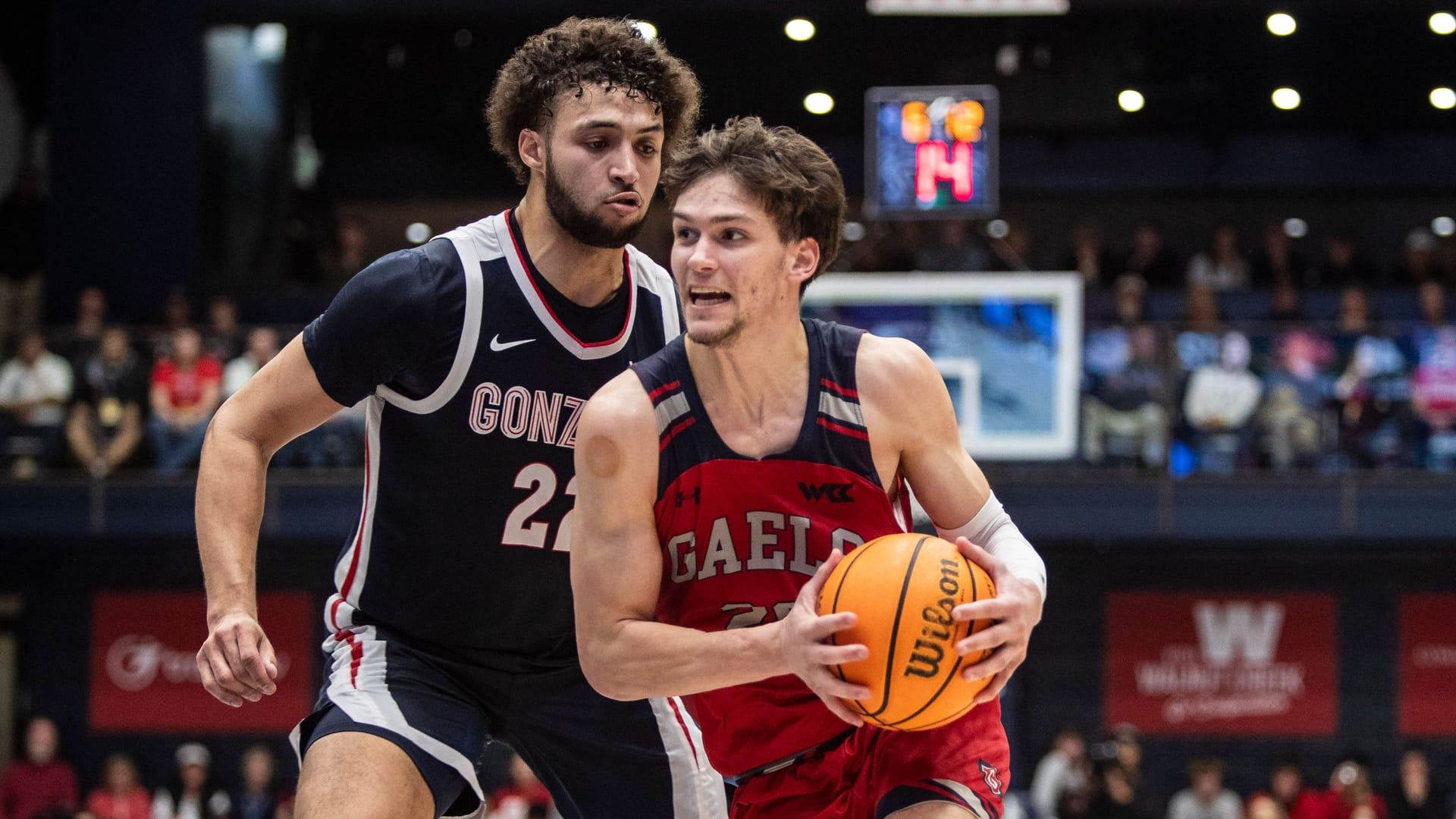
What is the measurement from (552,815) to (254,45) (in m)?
10.3

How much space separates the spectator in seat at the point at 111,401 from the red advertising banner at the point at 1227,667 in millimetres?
9286

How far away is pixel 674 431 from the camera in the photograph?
11.2 feet

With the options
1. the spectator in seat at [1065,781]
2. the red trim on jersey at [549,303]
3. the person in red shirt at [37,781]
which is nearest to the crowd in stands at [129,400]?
the person in red shirt at [37,781]

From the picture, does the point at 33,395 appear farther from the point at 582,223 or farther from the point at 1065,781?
the point at 582,223

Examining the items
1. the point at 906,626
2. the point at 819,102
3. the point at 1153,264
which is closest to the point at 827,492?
the point at 906,626

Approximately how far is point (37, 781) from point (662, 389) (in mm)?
12381

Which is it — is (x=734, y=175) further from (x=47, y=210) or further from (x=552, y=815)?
(x=47, y=210)

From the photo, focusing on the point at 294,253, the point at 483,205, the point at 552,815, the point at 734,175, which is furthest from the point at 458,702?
the point at 483,205

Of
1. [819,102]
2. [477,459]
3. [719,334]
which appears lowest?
[477,459]

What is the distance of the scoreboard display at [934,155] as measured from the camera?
529 inches

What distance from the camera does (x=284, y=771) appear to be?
604 inches

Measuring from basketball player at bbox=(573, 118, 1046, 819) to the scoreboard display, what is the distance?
397 inches

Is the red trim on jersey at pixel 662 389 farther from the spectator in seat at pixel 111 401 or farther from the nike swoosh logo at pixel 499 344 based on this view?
the spectator in seat at pixel 111 401

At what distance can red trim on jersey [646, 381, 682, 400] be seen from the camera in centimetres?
343
